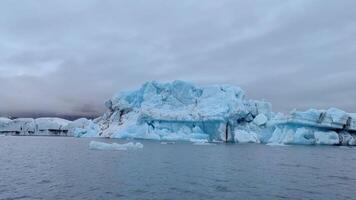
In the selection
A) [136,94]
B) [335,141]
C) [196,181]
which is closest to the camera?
[196,181]

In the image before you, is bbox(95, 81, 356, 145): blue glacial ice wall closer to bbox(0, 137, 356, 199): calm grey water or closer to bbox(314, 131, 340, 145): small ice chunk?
bbox(314, 131, 340, 145): small ice chunk

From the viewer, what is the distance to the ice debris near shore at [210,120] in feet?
158

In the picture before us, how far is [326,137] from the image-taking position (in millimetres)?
48219

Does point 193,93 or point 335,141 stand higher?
point 193,93

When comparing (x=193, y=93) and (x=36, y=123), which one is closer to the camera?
(x=193, y=93)

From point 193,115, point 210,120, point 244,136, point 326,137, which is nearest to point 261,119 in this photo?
point 244,136

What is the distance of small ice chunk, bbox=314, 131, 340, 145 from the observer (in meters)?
48.1

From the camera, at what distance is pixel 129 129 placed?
176 feet

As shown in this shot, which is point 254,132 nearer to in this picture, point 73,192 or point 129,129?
point 129,129

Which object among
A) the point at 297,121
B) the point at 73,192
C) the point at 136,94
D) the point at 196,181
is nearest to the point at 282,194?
the point at 196,181

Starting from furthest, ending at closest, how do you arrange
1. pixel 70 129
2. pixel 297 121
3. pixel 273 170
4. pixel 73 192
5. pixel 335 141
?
pixel 70 129, pixel 335 141, pixel 297 121, pixel 273 170, pixel 73 192

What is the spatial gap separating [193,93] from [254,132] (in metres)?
10.1

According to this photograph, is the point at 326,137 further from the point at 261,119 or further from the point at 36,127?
the point at 36,127

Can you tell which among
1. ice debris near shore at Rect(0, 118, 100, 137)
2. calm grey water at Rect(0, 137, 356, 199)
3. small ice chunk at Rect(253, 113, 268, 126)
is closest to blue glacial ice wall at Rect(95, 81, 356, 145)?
small ice chunk at Rect(253, 113, 268, 126)
